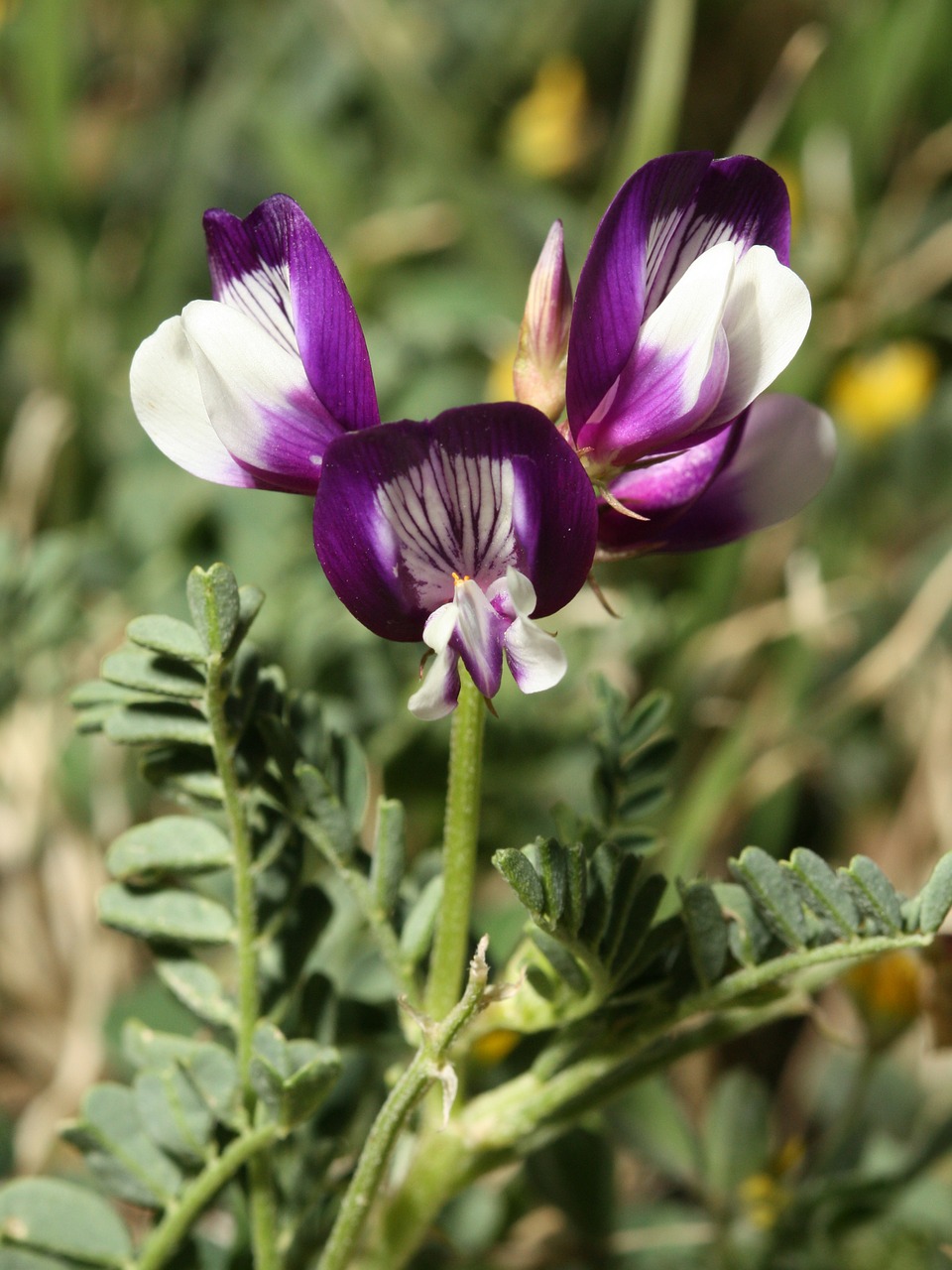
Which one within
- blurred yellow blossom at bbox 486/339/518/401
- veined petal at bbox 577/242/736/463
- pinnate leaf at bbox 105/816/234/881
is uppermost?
blurred yellow blossom at bbox 486/339/518/401

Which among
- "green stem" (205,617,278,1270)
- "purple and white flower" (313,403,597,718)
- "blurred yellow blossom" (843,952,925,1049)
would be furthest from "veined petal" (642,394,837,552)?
"blurred yellow blossom" (843,952,925,1049)

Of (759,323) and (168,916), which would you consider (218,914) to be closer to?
(168,916)

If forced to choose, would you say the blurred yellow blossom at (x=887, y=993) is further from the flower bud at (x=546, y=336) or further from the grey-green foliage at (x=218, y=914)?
the flower bud at (x=546, y=336)

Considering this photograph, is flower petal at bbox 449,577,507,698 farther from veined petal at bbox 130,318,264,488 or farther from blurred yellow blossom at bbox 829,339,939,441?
blurred yellow blossom at bbox 829,339,939,441

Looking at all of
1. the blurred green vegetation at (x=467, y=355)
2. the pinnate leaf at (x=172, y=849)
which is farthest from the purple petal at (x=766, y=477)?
the blurred green vegetation at (x=467, y=355)

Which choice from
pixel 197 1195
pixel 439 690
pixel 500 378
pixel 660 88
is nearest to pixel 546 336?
pixel 439 690
